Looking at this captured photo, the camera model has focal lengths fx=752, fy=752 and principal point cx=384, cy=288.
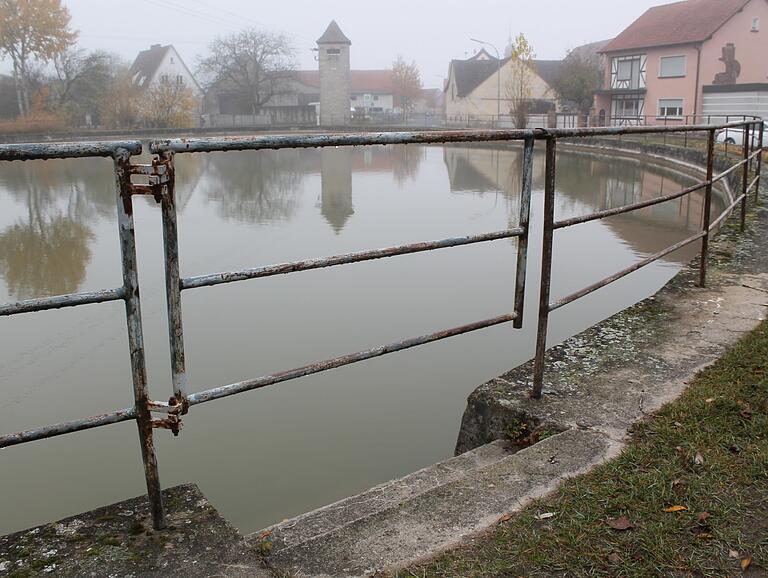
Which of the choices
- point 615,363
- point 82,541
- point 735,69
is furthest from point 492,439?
point 735,69

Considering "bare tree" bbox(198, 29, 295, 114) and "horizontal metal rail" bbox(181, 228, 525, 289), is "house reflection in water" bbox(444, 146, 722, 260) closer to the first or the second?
"horizontal metal rail" bbox(181, 228, 525, 289)

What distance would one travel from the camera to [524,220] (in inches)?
113

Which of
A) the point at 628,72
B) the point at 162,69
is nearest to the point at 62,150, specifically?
the point at 628,72

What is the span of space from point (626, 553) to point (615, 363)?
1.54 m

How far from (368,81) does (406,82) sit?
6.87 meters

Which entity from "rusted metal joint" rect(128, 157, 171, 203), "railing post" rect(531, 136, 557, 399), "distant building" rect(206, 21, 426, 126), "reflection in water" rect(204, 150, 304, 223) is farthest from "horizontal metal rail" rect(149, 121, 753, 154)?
"distant building" rect(206, 21, 426, 126)

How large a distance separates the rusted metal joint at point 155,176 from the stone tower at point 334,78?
70645 millimetres

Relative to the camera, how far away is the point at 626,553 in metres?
1.90

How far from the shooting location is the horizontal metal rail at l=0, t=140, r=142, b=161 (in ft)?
5.41

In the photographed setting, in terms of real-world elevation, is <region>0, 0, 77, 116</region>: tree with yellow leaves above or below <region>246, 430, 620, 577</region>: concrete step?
above

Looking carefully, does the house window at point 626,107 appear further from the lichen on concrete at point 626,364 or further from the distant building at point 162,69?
the distant building at point 162,69

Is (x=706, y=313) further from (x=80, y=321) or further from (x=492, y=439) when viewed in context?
(x=80, y=321)

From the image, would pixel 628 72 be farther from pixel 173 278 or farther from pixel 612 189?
pixel 173 278

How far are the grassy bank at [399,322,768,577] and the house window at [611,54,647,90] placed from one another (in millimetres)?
43482
